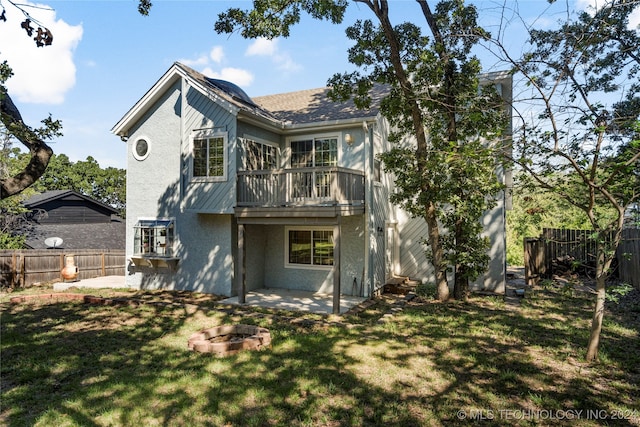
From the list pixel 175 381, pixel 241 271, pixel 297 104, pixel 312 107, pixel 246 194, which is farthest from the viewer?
pixel 297 104

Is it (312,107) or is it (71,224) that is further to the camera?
(71,224)

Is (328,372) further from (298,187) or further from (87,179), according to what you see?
(87,179)

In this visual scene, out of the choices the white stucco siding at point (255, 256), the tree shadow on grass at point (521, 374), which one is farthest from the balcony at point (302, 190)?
the tree shadow on grass at point (521, 374)

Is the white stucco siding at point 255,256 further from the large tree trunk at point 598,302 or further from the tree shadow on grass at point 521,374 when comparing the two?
the large tree trunk at point 598,302

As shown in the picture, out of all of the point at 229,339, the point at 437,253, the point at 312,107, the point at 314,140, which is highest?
the point at 312,107

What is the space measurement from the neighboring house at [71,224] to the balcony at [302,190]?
41.0 ft

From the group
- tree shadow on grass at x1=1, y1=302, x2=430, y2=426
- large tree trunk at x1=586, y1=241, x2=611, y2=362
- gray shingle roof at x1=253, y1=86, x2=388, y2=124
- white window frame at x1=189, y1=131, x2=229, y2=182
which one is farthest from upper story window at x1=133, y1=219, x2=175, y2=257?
large tree trunk at x1=586, y1=241, x2=611, y2=362

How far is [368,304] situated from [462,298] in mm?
2783

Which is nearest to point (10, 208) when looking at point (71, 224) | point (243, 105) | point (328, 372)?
point (71, 224)

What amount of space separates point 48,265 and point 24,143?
10.0 meters

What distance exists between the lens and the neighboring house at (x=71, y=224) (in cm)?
1780

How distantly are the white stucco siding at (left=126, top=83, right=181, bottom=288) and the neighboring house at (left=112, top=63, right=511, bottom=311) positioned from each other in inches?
1.4

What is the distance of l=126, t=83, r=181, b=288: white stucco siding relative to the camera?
11906 mm

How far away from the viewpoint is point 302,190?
964 cm
